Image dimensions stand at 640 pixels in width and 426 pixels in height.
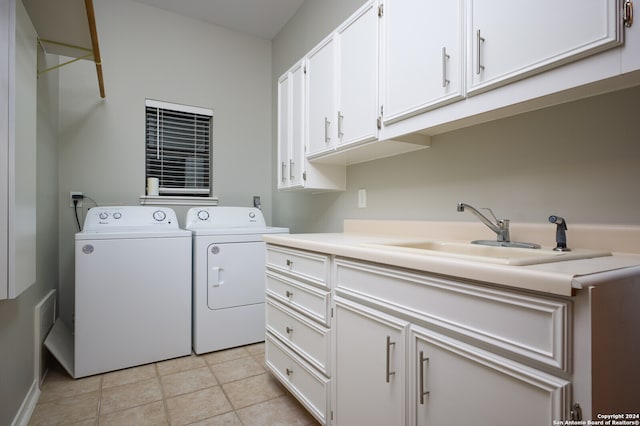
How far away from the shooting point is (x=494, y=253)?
126cm

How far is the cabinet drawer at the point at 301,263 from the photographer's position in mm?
1452

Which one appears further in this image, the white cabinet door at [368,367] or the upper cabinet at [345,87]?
the upper cabinet at [345,87]

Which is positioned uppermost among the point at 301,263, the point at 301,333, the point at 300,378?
the point at 301,263

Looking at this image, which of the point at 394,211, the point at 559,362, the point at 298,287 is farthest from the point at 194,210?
the point at 559,362

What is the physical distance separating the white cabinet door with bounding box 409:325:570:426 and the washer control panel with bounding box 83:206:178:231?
7.59 feet

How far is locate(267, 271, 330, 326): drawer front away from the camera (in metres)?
1.45

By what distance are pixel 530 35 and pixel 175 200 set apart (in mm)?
2902

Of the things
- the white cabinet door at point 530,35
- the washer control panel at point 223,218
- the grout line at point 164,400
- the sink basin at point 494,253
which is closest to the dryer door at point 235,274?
the washer control panel at point 223,218

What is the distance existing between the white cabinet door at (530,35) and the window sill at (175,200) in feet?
8.71

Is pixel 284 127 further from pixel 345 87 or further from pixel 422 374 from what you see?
pixel 422 374

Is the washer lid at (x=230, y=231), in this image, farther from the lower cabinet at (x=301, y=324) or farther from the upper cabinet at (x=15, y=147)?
the upper cabinet at (x=15, y=147)

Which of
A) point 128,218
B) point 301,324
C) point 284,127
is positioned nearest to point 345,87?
point 284,127

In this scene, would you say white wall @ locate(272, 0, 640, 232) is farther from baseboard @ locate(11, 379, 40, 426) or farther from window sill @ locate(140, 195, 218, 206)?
baseboard @ locate(11, 379, 40, 426)

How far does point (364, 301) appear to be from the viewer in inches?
48.3
